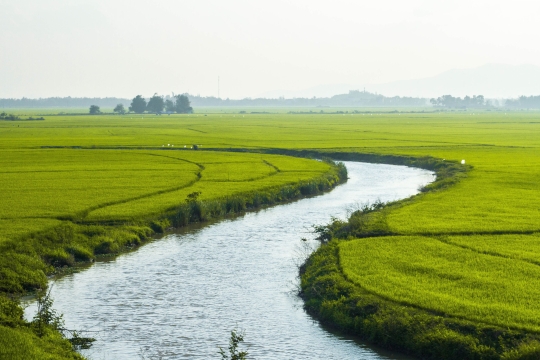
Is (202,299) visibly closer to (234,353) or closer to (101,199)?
(234,353)

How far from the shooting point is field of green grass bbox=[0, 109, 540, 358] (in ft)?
53.8

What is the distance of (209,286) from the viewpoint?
18922mm

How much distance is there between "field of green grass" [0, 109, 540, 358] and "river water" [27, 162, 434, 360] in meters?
1.30

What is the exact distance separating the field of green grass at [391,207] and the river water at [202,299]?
1.30 m

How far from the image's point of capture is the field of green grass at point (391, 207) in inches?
645

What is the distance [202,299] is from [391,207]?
13.3 meters

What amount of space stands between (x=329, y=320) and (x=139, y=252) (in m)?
9.09

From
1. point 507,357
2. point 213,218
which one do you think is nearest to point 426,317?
point 507,357

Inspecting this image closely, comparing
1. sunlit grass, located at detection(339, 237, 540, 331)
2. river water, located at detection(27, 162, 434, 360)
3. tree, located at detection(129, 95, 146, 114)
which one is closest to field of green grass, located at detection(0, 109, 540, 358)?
sunlit grass, located at detection(339, 237, 540, 331)

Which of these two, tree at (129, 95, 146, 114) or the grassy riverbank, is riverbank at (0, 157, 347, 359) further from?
tree at (129, 95, 146, 114)

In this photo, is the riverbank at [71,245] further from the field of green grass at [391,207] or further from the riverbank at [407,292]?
the riverbank at [407,292]

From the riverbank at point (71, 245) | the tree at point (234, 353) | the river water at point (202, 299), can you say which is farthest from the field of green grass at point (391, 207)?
the tree at point (234, 353)

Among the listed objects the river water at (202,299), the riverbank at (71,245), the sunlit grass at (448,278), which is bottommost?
the river water at (202,299)

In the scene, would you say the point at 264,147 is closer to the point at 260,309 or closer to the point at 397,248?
the point at 397,248
